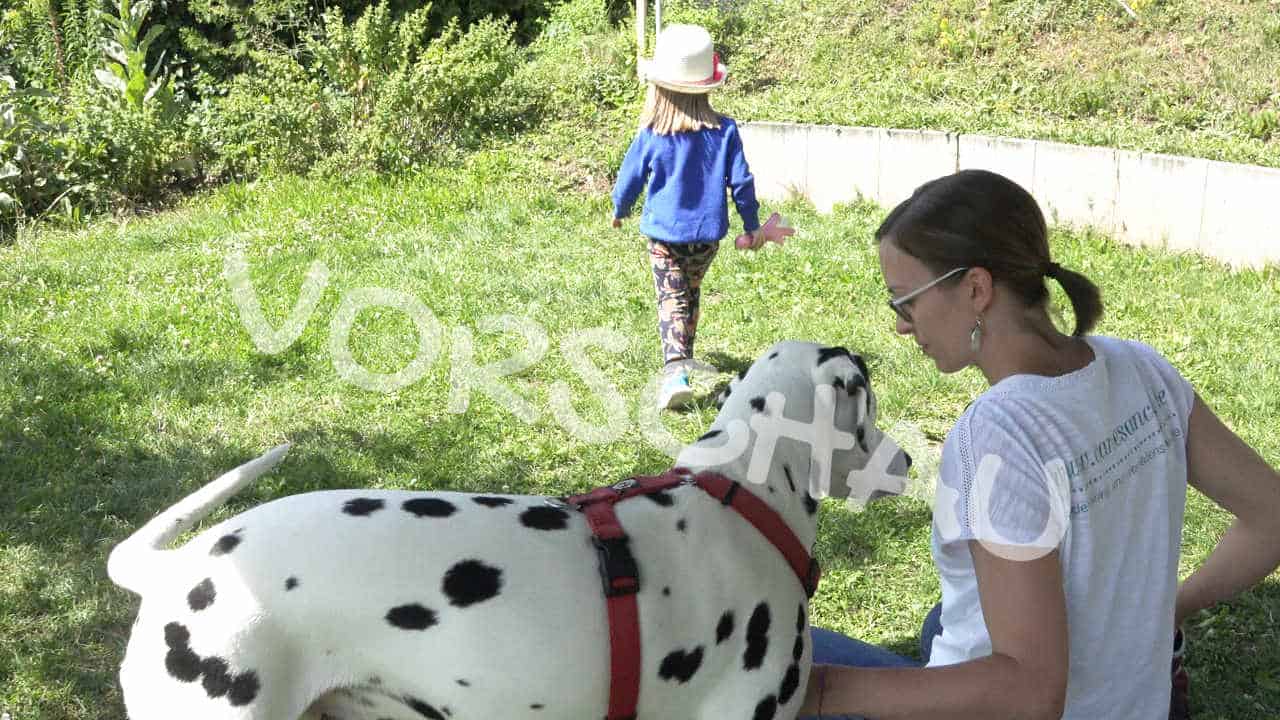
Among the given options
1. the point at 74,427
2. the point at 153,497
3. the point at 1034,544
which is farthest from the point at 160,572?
the point at 74,427

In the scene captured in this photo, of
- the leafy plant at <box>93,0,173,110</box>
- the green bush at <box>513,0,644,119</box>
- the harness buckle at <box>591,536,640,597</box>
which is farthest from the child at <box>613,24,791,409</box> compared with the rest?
the leafy plant at <box>93,0,173,110</box>

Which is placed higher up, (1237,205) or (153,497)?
(1237,205)

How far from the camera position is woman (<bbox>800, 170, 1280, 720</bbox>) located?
1.92 m

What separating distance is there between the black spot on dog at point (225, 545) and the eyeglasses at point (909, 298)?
1.35 metres

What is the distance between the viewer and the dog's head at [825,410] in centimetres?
267

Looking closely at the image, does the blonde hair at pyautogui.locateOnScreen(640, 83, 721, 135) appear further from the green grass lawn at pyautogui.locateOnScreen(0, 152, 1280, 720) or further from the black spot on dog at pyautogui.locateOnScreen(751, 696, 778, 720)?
the black spot on dog at pyautogui.locateOnScreen(751, 696, 778, 720)

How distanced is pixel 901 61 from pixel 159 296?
6.83 metres

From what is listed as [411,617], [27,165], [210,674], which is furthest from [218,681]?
[27,165]

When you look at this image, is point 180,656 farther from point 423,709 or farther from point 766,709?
point 766,709

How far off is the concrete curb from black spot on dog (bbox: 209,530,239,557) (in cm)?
639

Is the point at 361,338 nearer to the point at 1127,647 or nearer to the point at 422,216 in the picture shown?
the point at 422,216

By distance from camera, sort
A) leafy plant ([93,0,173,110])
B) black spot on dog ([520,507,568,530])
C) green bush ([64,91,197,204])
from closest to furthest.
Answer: black spot on dog ([520,507,568,530])
green bush ([64,91,197,204])
leafy plant ([93,0,173,110])

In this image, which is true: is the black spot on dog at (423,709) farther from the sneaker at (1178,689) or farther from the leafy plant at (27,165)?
the leafy plant at (27,165)

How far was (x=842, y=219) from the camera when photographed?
8.20 m
